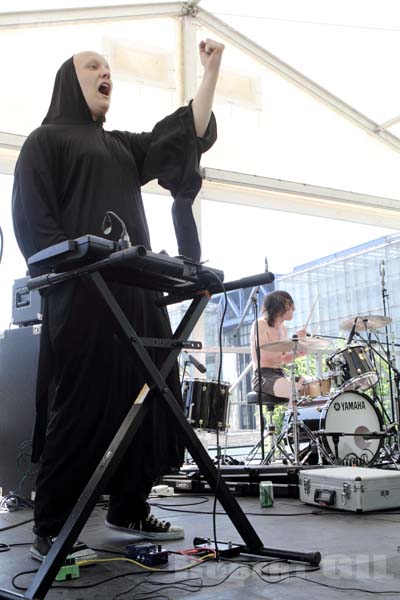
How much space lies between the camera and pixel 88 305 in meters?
1.79

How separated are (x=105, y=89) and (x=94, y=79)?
49 mm

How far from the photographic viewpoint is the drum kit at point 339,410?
409cm

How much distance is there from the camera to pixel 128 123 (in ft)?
17.3

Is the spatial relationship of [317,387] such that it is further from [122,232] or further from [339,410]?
[122,232]

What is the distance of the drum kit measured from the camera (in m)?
4.09

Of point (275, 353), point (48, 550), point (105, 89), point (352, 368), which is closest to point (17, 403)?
point (48, 550)

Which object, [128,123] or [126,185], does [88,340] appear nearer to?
[126,185]

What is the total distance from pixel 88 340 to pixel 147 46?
433 cm

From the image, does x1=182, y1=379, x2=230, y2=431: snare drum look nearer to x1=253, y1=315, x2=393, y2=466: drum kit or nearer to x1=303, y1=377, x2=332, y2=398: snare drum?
x1=253, y1=315, x2=393, y2=466: drum kit

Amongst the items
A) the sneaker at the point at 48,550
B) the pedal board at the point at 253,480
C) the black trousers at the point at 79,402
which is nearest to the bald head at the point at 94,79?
the black trousers at the point at 79,402

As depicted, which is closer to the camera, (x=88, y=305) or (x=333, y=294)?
(x=88, y=305)

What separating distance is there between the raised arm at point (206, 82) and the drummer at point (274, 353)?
7.99 ft

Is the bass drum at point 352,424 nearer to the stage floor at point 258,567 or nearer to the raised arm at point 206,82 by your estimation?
the stage floor at point 258,567

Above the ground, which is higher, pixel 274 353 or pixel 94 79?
pixel 94 79
